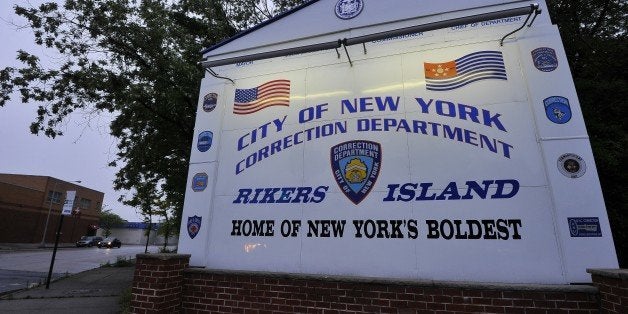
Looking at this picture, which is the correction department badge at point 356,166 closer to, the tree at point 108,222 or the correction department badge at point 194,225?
the correction department badge at point 194,225

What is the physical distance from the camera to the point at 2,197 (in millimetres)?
34375

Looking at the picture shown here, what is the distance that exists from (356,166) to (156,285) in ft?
11.9

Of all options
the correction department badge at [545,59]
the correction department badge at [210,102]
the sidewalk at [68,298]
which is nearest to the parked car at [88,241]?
the sidewalk at [68,298]

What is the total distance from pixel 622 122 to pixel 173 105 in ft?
39.3

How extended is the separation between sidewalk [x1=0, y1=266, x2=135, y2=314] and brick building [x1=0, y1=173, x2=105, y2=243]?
76.6 ft

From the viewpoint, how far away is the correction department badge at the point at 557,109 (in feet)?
16.1

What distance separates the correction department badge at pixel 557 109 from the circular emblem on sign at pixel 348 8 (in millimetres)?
3583

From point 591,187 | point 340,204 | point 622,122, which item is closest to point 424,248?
point 340,204

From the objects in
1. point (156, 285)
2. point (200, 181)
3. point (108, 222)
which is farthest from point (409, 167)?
point (108, 222)

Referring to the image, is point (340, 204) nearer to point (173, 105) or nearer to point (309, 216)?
point (309, 216)

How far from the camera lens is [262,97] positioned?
6.64 meters

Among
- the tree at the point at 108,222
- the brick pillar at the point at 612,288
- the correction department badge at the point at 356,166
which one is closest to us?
the brick pillar at the point at 612,288

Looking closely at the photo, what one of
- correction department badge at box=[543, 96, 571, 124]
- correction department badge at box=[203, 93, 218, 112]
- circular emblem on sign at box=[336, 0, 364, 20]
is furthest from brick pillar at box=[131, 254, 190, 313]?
correction department badge at box=[543, 96, 571, 124]

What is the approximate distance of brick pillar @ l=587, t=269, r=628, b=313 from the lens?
143 inches
